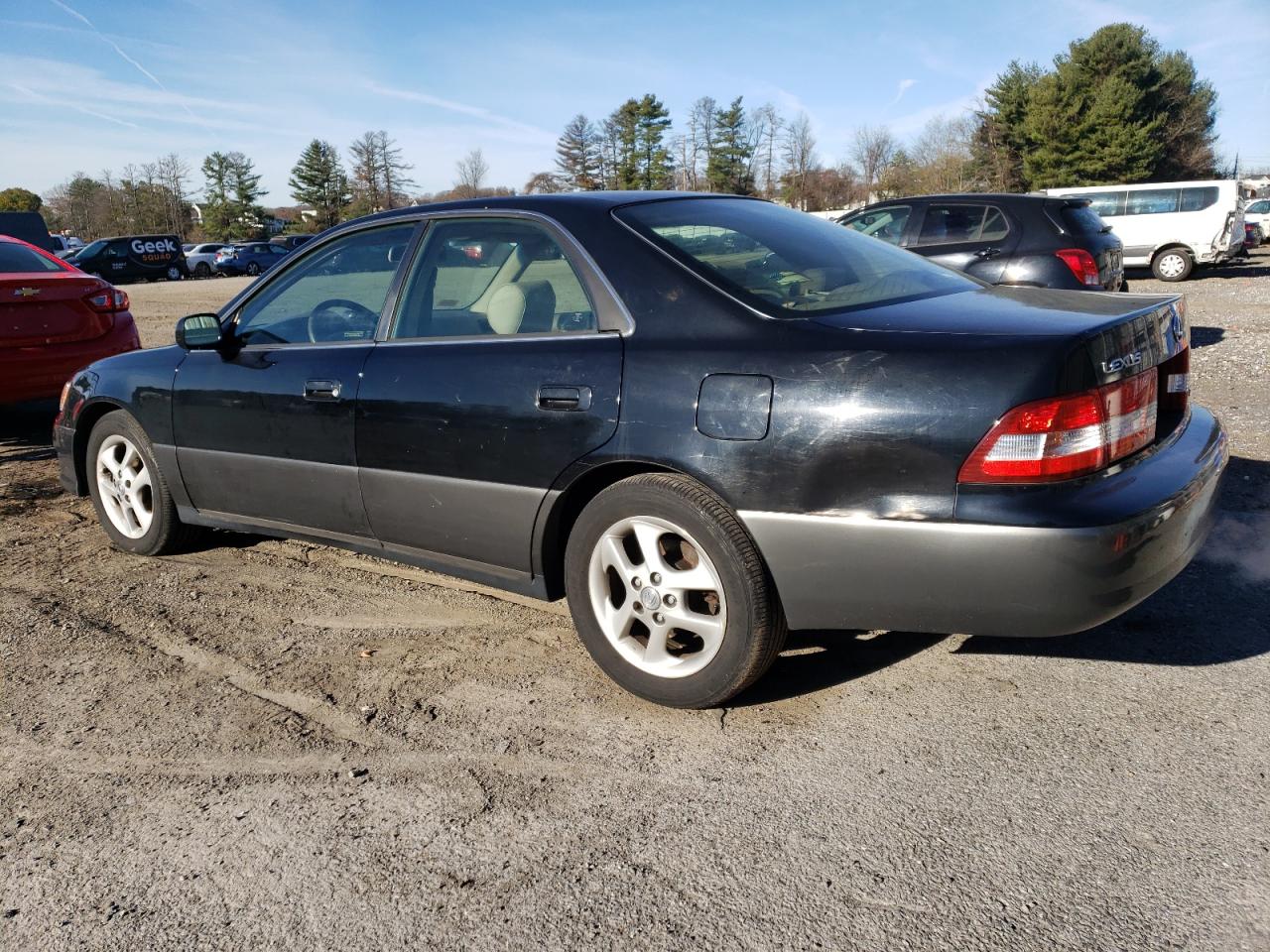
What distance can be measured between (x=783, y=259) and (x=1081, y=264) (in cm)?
630

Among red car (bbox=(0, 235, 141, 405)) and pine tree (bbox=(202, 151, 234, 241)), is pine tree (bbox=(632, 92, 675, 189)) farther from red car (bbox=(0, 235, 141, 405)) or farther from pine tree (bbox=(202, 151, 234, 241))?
red car (bbox=(0, 235, 141, 405))

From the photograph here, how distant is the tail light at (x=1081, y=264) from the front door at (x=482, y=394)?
6.53 meters

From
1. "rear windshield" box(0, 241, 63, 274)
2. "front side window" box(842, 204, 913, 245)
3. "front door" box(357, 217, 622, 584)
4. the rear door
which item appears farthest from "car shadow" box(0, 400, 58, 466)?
the rear door

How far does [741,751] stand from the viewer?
2785 millimetres

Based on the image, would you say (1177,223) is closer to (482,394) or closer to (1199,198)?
(1199,198)

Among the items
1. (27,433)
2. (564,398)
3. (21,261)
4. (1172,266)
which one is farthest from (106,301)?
(1172,266)

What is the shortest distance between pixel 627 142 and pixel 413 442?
245 ft

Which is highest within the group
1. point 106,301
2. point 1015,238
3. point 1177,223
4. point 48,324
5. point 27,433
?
point 1177,223

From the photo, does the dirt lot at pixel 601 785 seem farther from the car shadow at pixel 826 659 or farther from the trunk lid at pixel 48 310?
the trunk lid at pixel 48 310

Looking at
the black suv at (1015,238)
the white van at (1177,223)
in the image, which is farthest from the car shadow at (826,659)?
the white van at (1177,223)

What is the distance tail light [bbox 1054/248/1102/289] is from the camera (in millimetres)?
8484

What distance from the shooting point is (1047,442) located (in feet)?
8.10

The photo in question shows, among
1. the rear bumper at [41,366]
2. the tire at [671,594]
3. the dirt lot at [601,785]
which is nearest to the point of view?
the dirt lot at [601,785]

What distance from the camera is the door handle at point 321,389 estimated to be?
3707mm
